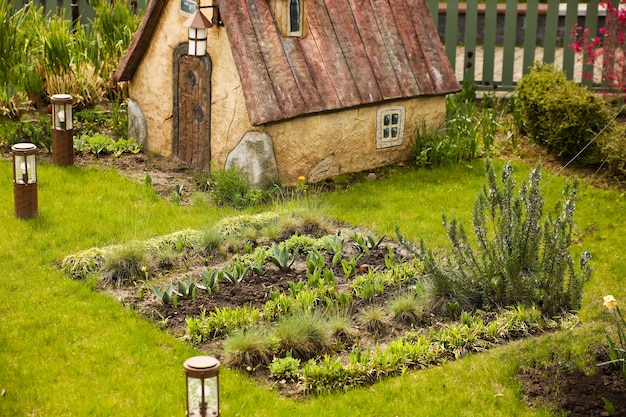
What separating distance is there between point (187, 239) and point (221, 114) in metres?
2.02

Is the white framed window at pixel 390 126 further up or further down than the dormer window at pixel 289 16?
further down

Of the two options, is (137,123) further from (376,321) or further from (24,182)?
(376,321)

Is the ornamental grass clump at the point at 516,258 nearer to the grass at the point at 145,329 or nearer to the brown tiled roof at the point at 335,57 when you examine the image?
the grass at the point at 145,329

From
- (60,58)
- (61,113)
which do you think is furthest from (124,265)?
(60,58)

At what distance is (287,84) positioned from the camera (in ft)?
35.0

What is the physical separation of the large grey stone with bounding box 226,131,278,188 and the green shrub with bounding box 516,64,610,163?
3.34 metres

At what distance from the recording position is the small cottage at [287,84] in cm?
1064

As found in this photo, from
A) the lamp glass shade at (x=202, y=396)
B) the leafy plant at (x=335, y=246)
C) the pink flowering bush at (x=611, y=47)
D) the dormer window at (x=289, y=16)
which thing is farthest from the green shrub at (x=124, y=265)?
the pink flowering bush at (x=611, y=47)

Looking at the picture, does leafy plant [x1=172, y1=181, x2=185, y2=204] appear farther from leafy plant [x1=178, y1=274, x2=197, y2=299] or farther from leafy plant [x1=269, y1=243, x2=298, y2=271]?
leafy plant [x1=178, y1=274, x2=197, y2=299]

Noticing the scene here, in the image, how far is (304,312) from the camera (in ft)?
26.0

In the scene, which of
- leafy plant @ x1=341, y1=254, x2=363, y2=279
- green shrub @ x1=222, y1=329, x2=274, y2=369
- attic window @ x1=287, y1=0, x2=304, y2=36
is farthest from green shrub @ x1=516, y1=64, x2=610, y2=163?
green shrub @ x1=222, y1=329, x2=274, y2=369

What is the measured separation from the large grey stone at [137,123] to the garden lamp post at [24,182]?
2283 millimetres

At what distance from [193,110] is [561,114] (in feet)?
13.4

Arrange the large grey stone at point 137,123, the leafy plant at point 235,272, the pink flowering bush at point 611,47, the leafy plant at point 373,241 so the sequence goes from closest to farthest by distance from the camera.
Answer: the leafy plant at point 235,272 → the leafy plant at point 373,241 → the large grey stone at point 137,123 → the pink flowering bush at point 611,47
